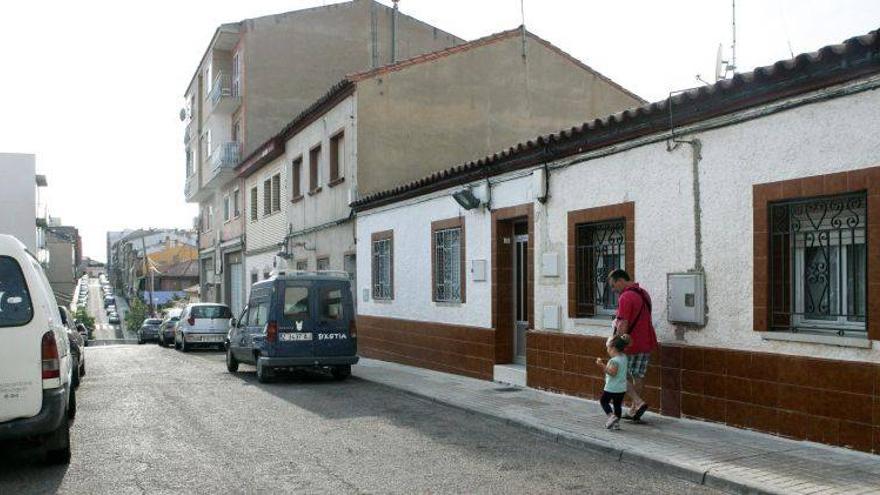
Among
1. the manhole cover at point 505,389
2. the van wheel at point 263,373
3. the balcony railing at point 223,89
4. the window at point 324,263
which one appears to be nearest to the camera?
the manhole cover at point 505,389

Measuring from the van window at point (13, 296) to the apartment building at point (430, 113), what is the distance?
12.7m

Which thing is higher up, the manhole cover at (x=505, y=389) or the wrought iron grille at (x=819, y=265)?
the wrought iron grille at (x=819, y=265)

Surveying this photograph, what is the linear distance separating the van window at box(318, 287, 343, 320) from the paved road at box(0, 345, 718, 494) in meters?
2.26

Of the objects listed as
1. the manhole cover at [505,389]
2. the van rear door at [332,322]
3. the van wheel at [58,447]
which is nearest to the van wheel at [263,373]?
the van rear door at [332,322]

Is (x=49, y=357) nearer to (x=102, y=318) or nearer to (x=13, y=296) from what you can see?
(x=13, y=296)

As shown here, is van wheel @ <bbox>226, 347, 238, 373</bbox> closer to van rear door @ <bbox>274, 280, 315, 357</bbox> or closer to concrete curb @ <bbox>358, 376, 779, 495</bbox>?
van rear door @ <bbox>274, 280, 315, 357</bbox>

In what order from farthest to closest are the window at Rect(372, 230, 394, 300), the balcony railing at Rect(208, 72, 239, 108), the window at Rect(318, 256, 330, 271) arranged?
the balcony railing at Rect(208, 72, 239, 108) → the window at Rect(318, 256, 330, 271) → the window at Rect(372, 230, 394, 300)

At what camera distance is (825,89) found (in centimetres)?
736

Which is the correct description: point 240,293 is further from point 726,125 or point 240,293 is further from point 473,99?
point 726,125

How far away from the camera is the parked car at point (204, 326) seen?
25.5 m

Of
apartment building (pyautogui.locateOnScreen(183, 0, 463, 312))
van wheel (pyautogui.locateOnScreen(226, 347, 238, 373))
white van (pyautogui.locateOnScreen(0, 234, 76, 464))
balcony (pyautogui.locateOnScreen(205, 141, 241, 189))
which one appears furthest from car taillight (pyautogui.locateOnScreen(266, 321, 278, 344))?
balcony (pyautogui.locateOnScreen(205, 141, 241, 189))

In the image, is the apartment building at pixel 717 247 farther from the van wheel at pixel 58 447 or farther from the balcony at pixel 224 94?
the balcony at pixel 224 94

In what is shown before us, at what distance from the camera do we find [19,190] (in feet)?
200

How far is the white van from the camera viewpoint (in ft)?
21.4
